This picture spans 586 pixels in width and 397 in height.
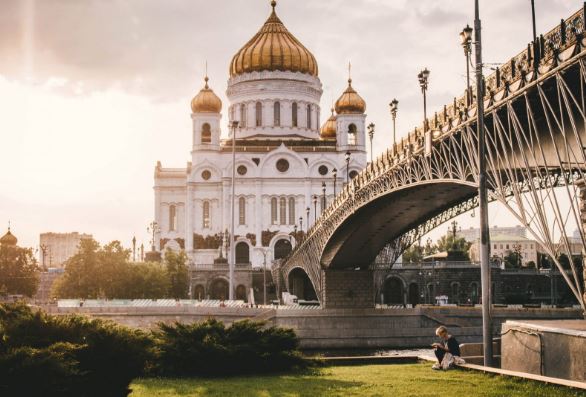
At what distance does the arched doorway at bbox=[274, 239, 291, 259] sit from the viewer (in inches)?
3586

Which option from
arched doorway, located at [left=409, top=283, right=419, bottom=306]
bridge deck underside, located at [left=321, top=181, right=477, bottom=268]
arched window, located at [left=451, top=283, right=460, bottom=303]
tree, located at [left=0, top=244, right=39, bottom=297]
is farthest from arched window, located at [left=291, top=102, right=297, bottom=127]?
bridge deck underside, located at [left=321, top=181, right=477, bottom=268]

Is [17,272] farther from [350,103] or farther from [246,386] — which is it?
[246,386]

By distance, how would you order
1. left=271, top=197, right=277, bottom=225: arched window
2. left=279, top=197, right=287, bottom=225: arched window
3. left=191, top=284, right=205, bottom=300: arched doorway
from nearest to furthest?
left=191, top=284, right=205, bottom=300: arched doorway, left=271, top=197, right=277, bottom=225: arched window, left=279, top=197, right=287, bottom=225: arched window

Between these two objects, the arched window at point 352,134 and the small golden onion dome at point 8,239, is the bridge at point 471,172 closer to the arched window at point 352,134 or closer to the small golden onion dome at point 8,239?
the arched window at point 352,134

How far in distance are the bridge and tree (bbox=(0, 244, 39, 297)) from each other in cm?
2928

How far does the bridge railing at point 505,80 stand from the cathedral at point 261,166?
56.8 metres

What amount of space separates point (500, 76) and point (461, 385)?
890 cm

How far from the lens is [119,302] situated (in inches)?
2200

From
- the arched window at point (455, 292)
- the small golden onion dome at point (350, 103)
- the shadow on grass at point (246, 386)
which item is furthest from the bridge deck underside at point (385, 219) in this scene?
the small golden onion dome at point (350, 103)

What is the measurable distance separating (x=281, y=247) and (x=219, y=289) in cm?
958

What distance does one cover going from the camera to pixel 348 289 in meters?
53.2

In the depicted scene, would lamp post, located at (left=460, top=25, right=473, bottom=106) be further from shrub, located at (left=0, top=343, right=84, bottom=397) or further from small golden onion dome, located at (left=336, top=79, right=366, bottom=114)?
small golden onion dome, located at (left=336, top=79, right=366, bottom=114)

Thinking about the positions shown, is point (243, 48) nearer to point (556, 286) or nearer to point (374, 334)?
point (556, 286)

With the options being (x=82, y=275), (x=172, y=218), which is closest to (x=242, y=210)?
(x=172, y=218)
